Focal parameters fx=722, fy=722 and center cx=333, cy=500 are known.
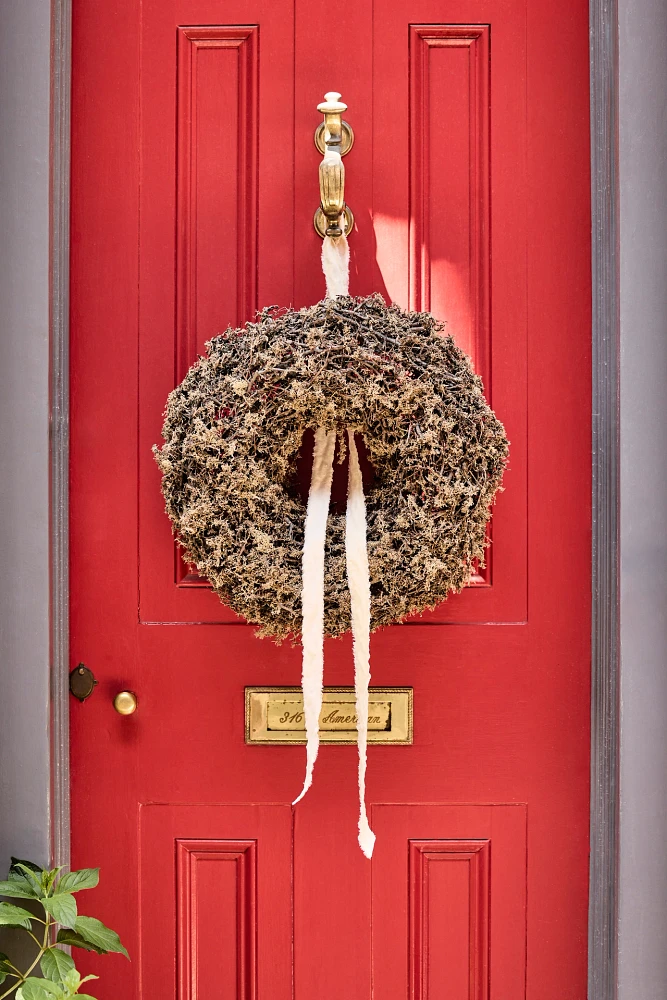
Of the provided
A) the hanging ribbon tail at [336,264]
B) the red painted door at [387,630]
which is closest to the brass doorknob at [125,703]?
the red painted door at [387,630]

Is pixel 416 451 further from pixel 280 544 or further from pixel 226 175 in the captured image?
pixel 226 175

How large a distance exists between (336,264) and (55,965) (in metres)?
1.15

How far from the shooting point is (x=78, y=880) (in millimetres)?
1125

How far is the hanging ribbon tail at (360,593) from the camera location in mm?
1056

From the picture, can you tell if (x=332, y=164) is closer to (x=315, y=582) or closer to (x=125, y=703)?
(x=315, y=582)

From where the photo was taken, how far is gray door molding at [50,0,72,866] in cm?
125

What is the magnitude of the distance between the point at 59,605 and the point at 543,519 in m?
0.87

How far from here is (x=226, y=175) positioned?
1283mm
